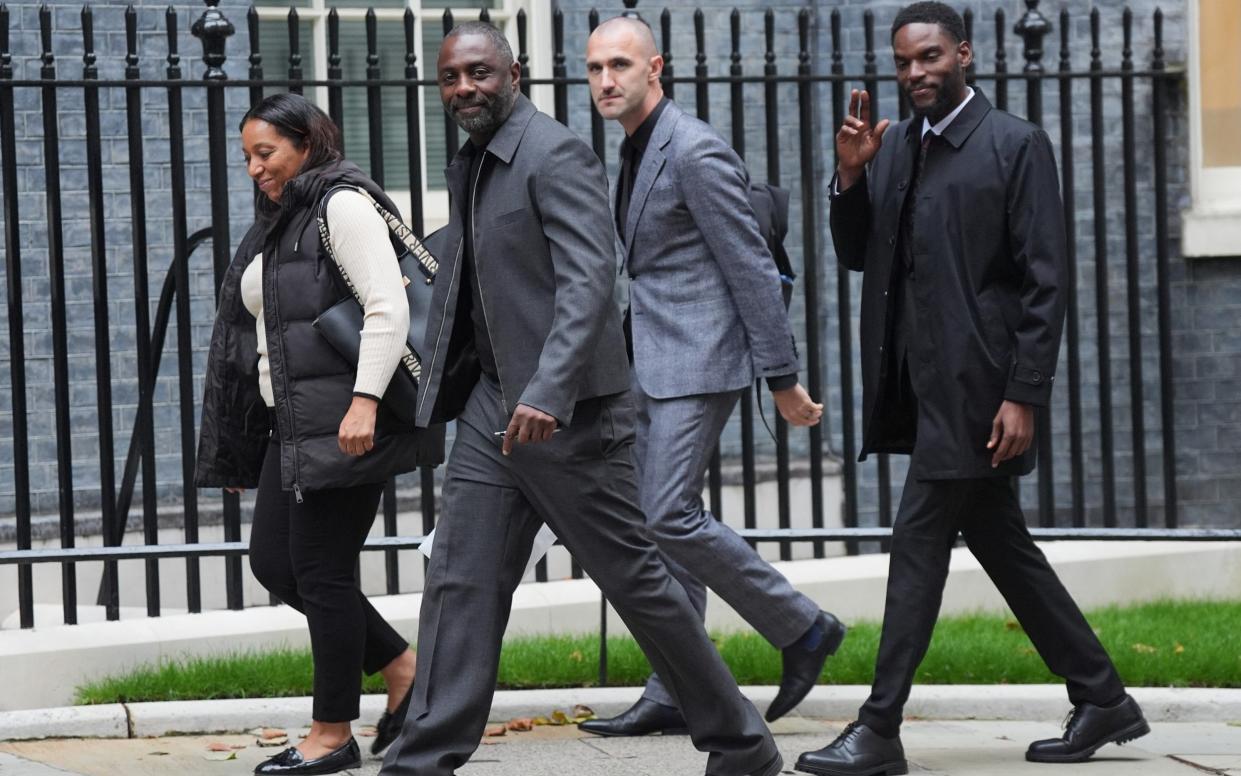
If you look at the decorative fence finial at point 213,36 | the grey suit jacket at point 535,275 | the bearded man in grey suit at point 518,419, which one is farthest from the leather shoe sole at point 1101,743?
the decorative fence finial at point 213,36

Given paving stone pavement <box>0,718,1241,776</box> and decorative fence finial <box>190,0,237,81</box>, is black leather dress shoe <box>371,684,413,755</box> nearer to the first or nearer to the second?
paving stone pavement <box>0,718,1241,776</box>

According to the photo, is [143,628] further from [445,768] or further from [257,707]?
[445,768]

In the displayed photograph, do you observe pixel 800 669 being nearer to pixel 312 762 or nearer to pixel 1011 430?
pixel 1011 430

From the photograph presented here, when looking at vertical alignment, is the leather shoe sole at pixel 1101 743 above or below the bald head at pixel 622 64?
below

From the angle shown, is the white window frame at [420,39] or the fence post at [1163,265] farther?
the white window frame at [420,39]

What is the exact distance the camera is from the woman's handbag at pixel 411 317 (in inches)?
201

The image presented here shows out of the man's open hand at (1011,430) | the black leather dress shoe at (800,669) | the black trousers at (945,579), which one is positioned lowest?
the black leather dress shoe at (800,669)

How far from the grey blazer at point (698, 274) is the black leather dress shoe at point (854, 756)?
1.00 meters

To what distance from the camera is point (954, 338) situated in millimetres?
5172

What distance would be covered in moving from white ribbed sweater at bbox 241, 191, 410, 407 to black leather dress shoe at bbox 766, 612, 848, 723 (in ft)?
4.87

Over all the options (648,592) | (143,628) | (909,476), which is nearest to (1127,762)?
(909,476)

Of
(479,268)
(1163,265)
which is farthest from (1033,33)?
(479,268)

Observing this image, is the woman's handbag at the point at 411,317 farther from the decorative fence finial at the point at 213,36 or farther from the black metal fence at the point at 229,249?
the decorative fence finial at the point at 213,36

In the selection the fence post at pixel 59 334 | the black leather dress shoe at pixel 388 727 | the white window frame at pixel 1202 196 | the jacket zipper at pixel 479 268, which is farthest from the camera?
the white window frame at pixel 1202 196
